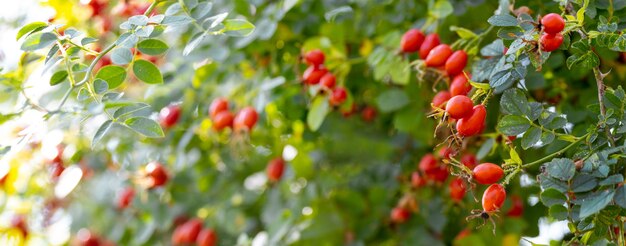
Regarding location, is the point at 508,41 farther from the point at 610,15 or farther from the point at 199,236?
the point at 199,236

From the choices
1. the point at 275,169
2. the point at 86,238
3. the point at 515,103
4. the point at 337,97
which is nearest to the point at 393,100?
the point at 337,97

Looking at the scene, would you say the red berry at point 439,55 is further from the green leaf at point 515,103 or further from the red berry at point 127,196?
the red berry at point 127,196

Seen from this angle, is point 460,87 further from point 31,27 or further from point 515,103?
point 31,27

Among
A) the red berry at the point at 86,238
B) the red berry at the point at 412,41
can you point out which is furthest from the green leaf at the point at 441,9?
the red berry at the point at 86,238

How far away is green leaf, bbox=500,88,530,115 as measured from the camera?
787mm

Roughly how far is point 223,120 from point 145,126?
494 mm

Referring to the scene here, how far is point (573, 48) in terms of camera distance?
2.56 ft

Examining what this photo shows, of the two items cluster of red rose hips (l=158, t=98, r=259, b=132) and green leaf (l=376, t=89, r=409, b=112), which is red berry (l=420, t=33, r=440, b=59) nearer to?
green leaf (l=376, t=89, r=409, b=112)

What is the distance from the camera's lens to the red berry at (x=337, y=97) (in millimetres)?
1253

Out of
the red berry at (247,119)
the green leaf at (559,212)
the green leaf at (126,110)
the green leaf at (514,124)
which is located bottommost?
the red berry at (247,119)

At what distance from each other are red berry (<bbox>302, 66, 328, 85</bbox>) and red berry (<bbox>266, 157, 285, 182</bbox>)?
38 centimetres

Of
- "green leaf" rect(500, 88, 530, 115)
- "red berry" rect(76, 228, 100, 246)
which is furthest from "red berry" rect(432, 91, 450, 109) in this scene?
"red berry" rect(76, 228, 100, 246)

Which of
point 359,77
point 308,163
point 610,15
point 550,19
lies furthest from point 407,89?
point 550,19

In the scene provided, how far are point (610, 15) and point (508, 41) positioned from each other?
0.47 feet
